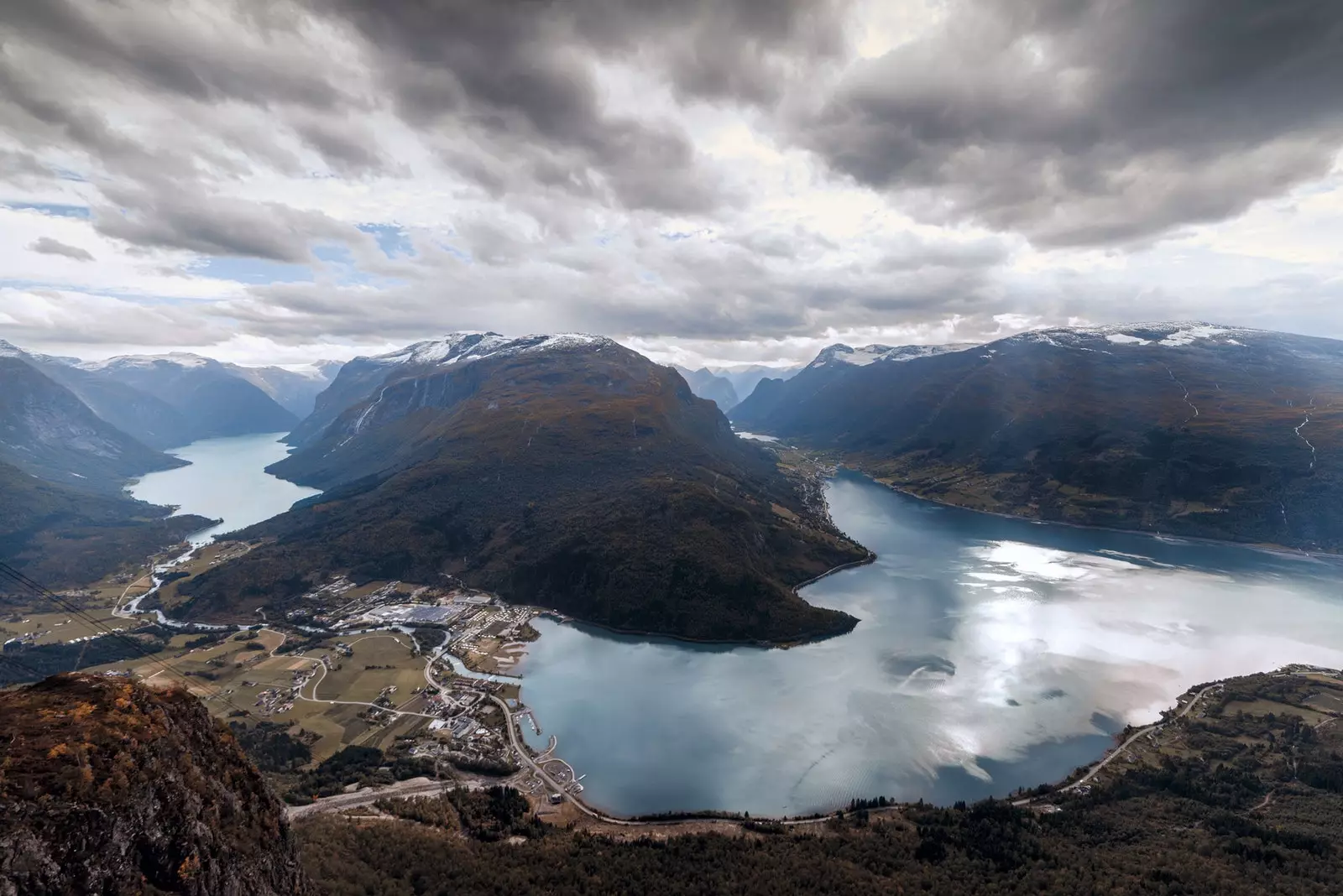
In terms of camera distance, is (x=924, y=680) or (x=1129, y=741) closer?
(x=1129, y=741)

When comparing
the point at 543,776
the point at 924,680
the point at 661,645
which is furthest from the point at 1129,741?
the point at 543,776

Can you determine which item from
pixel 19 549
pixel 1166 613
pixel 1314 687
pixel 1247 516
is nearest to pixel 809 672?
pixel 1314 687

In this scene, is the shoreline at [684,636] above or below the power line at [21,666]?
above

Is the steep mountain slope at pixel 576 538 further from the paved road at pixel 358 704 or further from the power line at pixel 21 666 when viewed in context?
the paved road at pixel 358 704

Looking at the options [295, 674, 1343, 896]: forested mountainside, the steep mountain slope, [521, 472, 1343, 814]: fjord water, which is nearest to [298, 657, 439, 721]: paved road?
[521, 472, 1343, 814]: fjord water

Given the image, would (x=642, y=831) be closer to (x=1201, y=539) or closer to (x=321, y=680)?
(x=321, y=680)

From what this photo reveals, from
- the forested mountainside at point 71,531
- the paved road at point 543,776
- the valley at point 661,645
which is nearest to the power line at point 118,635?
the valley at point 661,645

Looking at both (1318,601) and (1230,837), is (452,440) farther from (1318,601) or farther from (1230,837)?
(1318,601)
